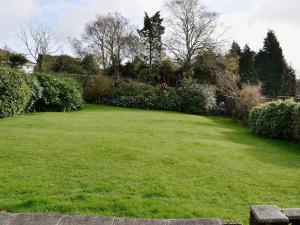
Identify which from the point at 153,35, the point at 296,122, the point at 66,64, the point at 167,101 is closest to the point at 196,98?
the point at 167,101

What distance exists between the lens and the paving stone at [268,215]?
2.87 m

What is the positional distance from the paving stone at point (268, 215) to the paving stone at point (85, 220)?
129 centimetres

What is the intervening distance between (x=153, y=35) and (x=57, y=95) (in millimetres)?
14179

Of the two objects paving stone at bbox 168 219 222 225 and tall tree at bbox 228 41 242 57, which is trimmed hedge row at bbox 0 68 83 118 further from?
tall tree at bbox 228 41 242 57

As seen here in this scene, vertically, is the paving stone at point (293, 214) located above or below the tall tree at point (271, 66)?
below

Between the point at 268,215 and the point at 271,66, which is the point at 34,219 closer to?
the point at 268,215

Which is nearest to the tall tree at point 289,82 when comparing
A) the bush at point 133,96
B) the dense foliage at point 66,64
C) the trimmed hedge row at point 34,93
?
the bush at point 133,96

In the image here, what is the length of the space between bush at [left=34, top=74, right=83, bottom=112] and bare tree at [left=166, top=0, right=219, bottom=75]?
11624 millimetres

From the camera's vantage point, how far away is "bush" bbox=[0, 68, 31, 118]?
12.6 meters

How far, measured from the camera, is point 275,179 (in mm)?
5953

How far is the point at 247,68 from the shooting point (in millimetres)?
28375

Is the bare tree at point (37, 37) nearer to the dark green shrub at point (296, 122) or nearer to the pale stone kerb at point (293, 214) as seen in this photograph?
the dark green shrub at point (296, 122)

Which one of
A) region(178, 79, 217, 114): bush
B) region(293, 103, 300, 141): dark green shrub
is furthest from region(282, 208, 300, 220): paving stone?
region(178, 79, 217, 114): bush

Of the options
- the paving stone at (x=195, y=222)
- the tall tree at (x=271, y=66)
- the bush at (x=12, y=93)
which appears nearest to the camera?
the paving stone at (x=195, y=222)
